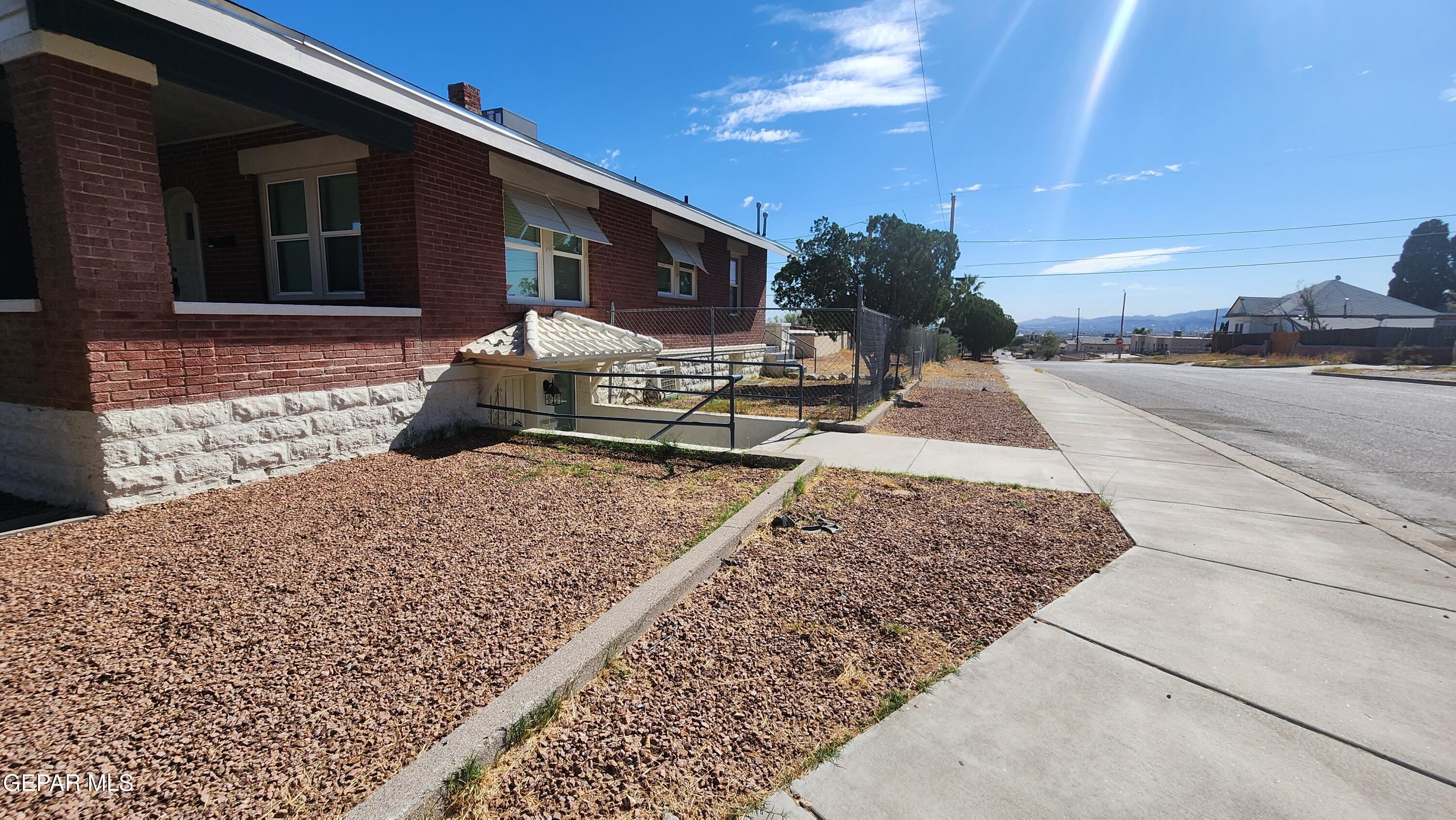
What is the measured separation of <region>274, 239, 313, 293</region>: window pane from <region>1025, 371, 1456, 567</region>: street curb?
1122 centimetres

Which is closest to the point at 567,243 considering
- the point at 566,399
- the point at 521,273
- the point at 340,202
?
the point at 521,273

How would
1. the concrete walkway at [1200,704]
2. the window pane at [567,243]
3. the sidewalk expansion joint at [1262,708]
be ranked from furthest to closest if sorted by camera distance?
the window pane at [567,243] → the sidewalk expansion joint at [1262,708] → the concrete walkway at [1200,704]

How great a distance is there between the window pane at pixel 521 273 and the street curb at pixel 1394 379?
90.3 ft

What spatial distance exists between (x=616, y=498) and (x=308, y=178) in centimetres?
600

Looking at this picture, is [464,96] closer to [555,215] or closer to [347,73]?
[555,215]

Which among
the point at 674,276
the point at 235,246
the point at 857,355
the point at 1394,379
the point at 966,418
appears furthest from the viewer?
the point at 1394,379

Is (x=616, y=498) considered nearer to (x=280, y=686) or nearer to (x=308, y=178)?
(x=280, y=686)

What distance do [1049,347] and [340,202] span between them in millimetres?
68175

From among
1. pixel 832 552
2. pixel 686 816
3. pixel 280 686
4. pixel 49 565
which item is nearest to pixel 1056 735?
pixel 686 816

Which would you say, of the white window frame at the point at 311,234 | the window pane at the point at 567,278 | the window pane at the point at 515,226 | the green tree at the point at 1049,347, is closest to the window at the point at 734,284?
the window pane at the point at 567,278

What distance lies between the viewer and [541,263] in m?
9.36

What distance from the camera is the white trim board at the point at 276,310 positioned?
4930mm

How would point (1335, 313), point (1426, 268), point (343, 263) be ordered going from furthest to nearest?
point (1426, 268) < point (1335, 313) < point (343, 263)

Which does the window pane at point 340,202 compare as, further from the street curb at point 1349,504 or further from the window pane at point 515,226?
the street curb at point 1349,504
